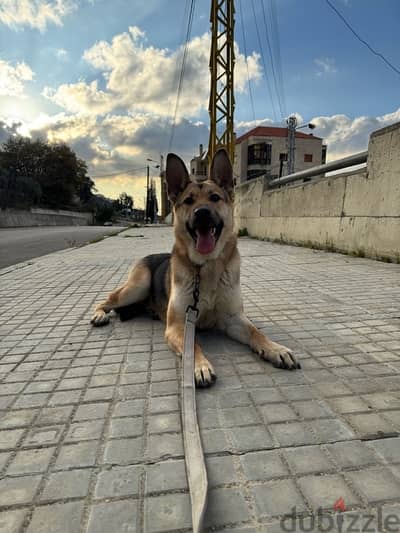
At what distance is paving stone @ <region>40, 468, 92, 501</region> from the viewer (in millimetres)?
1219

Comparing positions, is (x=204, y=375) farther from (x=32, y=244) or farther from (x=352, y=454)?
(x=32, y=244)

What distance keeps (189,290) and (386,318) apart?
2.01m

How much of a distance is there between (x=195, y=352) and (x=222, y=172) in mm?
1881

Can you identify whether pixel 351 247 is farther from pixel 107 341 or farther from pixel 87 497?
pixel 87 497

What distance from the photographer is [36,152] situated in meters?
55.6

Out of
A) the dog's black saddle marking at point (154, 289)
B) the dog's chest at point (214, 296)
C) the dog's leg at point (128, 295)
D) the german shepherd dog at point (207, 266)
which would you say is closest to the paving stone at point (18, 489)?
the german shepherd dog at point (207, 266)

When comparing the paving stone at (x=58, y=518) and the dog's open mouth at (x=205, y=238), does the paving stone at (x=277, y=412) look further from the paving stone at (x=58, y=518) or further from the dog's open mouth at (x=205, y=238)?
the dog's open mouth at (x=205, y=238)

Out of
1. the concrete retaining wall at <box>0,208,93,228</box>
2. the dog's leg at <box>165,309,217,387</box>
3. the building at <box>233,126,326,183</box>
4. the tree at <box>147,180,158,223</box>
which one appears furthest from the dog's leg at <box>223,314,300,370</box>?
the tree at <box>147,180,158,223</box>

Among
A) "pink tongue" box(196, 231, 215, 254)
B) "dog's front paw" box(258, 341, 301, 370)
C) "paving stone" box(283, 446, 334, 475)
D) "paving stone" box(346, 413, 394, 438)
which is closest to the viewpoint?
"paving stone" box(283, 446, 334, 475)

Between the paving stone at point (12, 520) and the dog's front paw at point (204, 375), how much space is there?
105 centimetres

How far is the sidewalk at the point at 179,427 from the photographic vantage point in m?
1.16

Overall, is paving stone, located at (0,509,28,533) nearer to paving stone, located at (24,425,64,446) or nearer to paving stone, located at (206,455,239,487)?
paving stone, located at (24,425,64,446)

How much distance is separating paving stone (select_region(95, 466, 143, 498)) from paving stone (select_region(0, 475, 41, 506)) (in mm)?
251

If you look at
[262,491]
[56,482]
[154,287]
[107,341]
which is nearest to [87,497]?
[56,482]
